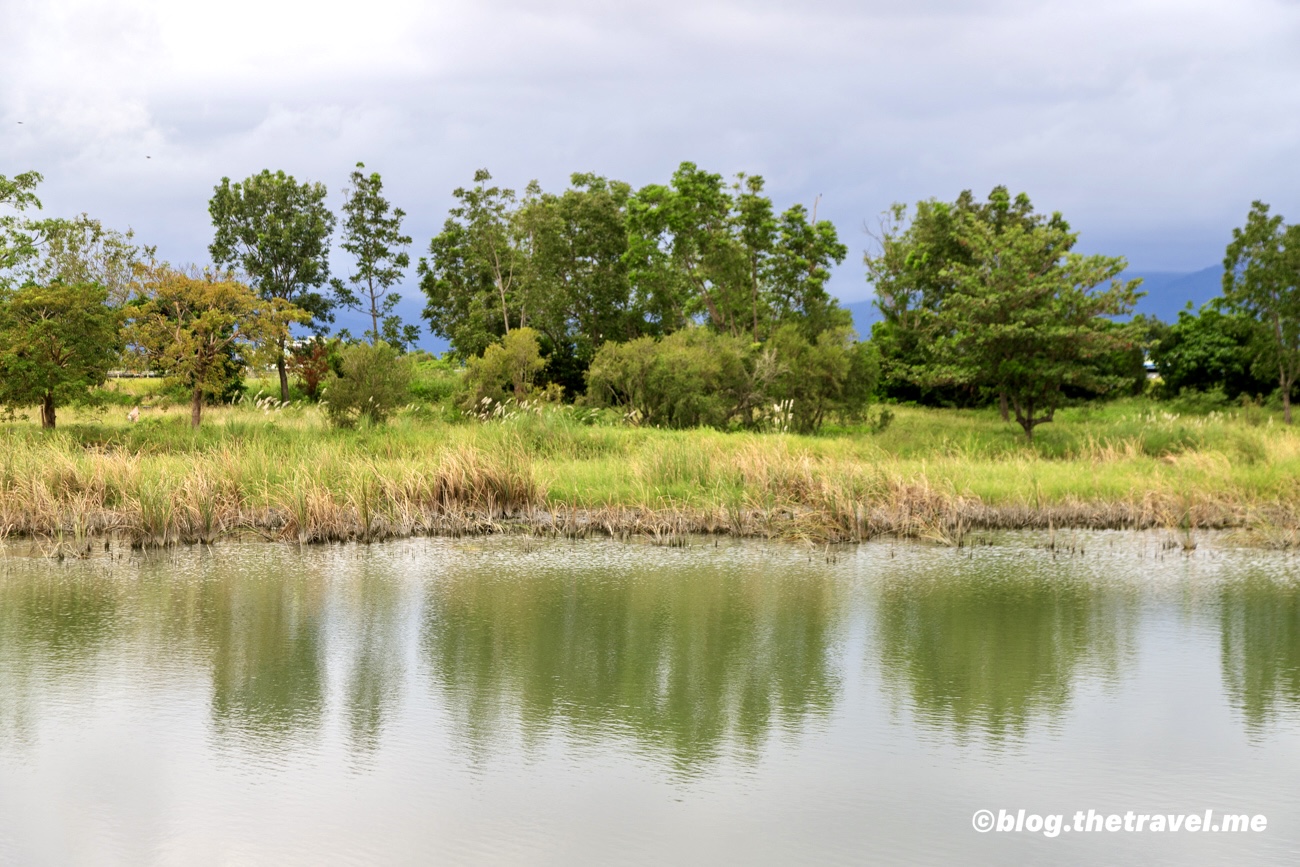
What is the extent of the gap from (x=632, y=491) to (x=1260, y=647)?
8402 mm

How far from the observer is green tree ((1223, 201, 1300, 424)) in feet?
106

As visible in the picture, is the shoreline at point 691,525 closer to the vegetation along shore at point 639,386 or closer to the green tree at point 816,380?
the vegetation along shore at point 639,386

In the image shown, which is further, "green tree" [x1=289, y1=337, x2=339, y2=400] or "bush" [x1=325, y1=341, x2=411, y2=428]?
"green tree" [x1=289, y1=337, x2=339, y2=400]

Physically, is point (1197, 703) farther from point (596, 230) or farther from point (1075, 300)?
point (596, 230)

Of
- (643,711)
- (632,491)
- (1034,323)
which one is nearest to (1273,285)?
(1034,323)

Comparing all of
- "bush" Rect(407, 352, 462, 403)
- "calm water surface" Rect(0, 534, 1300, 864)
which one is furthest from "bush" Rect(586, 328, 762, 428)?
"calm water surface" Rect(0, 534, 1300, 864)

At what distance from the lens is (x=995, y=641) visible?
31.8 feet

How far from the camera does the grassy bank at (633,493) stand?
14.7m

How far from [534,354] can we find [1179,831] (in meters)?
27.7

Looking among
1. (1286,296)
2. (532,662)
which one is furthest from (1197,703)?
(1286,296)

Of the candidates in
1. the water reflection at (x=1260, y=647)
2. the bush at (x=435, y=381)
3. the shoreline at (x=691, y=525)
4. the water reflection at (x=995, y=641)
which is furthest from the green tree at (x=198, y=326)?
the water reflection at (x=1260, y=647)

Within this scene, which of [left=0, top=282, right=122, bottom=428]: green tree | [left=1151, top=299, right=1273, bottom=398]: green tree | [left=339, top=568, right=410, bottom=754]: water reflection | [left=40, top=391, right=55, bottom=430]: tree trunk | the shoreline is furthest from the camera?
[left=1151, top=299, right=1273, bottom=398]: green tree

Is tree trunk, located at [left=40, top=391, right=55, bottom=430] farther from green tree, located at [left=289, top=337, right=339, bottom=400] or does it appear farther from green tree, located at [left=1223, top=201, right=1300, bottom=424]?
green tree, located at [left=1223, top=201, right=1300, bottom=424]

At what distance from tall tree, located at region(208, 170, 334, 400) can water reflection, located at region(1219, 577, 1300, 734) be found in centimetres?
3720
